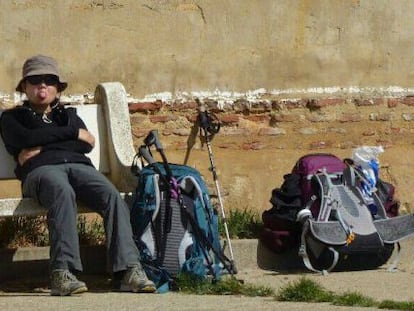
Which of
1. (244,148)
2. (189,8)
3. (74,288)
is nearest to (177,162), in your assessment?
(244,148)

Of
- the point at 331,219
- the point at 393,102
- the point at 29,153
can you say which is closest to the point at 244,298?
the point at 331,219

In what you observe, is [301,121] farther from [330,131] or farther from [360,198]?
[360,198]

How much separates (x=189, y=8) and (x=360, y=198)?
1870mm

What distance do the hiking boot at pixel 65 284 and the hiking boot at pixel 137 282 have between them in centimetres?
26

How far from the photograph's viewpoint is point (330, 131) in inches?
344

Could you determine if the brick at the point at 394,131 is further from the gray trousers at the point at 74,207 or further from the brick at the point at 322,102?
the gray trousers at the point at 74,207

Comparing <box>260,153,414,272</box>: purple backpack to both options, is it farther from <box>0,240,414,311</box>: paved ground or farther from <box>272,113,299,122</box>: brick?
<box>272,113,299,122</box>: brick

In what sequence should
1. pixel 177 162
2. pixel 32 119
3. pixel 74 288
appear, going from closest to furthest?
pixel 74 288
pixel 32 119
pixel 177 162

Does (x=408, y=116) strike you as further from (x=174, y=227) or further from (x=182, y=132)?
(x=174, y=227)

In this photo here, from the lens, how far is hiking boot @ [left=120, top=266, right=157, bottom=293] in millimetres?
6758

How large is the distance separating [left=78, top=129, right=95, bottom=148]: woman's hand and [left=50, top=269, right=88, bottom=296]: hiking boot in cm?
97

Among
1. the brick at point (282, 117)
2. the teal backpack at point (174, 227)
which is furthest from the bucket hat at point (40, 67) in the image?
the brick at point (282, 117)

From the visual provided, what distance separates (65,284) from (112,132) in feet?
4.62

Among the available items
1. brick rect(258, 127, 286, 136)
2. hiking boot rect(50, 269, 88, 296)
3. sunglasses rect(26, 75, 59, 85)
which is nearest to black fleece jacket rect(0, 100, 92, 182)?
sunglasses rect(26, 75, 59, 85)
